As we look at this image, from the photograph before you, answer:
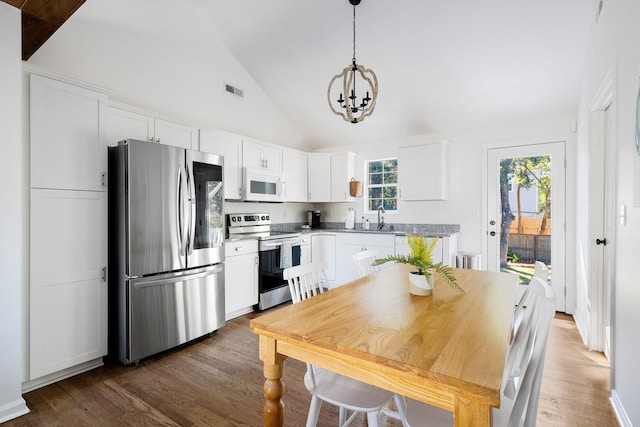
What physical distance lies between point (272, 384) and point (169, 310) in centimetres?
184

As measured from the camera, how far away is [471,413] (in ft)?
2.86

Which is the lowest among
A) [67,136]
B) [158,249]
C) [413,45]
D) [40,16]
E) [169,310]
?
[169,310]

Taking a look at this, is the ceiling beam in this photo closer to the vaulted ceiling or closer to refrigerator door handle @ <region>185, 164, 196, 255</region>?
the vaulted ceiling

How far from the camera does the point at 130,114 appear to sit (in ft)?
9.71

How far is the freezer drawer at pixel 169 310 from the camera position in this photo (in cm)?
254

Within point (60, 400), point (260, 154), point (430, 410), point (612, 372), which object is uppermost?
point (260, 154)

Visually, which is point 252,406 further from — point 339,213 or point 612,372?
point 339,213

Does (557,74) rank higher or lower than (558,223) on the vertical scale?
higher

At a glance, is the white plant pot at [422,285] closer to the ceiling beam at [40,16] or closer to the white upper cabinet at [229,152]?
the ceiling beam at [40,16]

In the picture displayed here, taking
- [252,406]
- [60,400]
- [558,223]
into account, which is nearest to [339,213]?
[558,223]

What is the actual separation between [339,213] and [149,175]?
134 inches

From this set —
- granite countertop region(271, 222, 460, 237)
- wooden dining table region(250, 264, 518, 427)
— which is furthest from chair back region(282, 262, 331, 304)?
granite countertop region(271, 222, 460, 237)

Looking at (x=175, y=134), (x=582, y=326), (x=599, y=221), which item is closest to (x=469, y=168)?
(x=599, y=221)

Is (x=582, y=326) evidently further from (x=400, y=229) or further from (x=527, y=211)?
(x=400, y=229)
